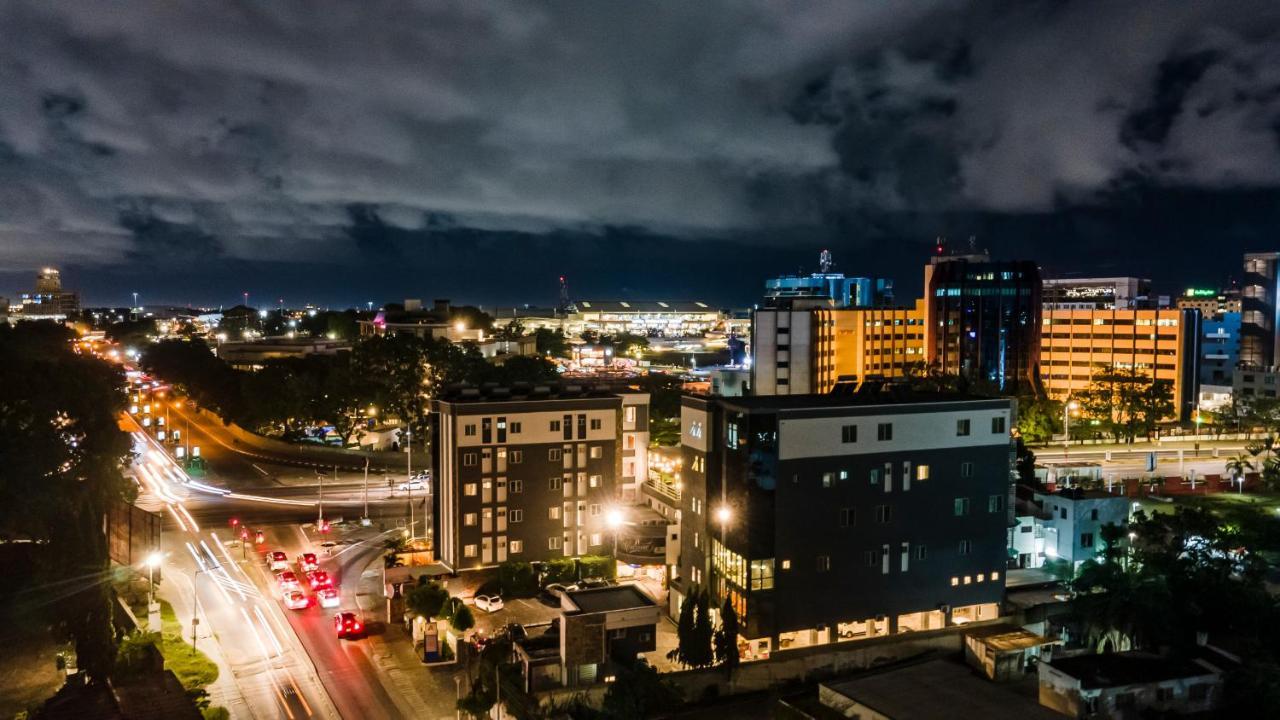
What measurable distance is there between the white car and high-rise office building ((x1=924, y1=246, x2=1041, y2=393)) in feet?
196

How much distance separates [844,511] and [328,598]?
66.9 ft

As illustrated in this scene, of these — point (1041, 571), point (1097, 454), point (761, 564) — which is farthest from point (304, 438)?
point (1097, 454)

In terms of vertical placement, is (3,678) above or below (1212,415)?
below

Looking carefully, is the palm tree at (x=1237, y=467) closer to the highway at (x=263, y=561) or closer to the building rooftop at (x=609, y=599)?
the building rooftop at (x=609, y=599)

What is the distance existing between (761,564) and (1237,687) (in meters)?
14.6

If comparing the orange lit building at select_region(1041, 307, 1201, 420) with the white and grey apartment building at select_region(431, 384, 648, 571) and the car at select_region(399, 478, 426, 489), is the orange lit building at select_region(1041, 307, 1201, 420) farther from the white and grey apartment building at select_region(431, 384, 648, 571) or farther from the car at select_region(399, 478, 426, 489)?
the car at select_region(399, 478, 426, 489)

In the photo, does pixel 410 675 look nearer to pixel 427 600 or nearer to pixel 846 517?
pixel 427 600

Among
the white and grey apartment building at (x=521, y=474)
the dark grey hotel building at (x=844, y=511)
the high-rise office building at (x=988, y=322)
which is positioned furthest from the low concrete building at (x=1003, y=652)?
the high-rise office building at (x=988, y=322)

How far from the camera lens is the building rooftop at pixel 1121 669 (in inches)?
957

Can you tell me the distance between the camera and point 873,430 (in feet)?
94.2

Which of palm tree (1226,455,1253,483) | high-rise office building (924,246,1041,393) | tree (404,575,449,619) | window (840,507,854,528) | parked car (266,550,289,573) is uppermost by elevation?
high-rise office building (924,246,1041,393)

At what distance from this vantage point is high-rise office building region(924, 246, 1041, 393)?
3073 inches

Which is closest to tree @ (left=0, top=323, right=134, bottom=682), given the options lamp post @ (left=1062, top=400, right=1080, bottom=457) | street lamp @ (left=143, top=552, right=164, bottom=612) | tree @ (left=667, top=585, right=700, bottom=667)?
street lamp @ (left=143, top=552, right=164, bottom=612)

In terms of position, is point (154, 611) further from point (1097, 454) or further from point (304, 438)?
point (1097, 454)
